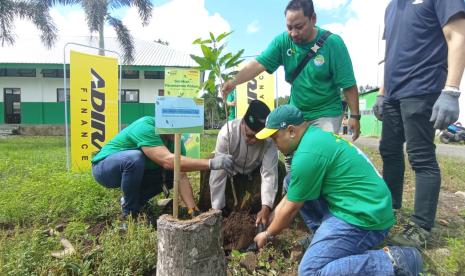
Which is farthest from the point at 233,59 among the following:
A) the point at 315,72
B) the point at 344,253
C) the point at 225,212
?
the point at 344,253

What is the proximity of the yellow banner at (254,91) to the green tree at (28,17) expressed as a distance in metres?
16.1

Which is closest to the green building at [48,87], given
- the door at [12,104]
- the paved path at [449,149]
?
the door at [12,104]

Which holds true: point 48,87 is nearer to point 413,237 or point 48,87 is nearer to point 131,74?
point 131,74

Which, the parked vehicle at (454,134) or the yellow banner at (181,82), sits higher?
the yellow banner at (181,82)

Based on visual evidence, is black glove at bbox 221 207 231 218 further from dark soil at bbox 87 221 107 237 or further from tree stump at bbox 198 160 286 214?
dark soil at bbox 87 221 107 237

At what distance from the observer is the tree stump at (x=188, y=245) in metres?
2.12

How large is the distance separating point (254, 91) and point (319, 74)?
3512 mm

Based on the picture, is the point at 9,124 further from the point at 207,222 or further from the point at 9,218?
the point at 207,222

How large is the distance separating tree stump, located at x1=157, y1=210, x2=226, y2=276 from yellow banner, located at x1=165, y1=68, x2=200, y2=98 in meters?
2.27

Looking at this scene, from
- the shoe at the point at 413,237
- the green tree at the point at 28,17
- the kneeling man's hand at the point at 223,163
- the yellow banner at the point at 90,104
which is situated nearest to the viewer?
the shoe at the point at 413,237

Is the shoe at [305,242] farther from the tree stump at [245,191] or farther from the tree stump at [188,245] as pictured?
the tree stump at [188,245]

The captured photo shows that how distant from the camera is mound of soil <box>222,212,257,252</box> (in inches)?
115

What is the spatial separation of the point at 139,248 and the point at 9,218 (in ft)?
4.99

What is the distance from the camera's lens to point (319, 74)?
3.00 metres
